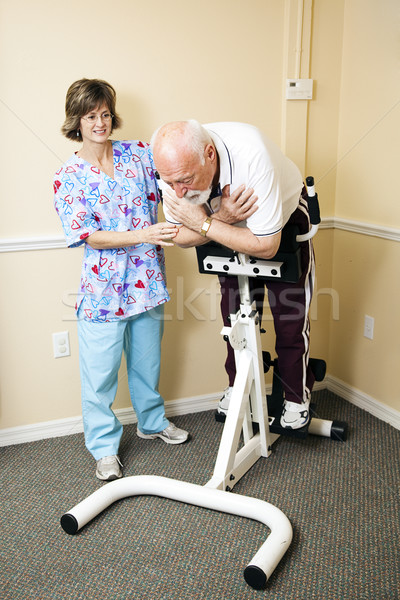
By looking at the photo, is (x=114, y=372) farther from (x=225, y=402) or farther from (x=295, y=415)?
(x=295, y=415)

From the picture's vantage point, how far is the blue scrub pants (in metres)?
2.21

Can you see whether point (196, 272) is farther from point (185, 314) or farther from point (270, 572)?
Answer: point (270, 572)

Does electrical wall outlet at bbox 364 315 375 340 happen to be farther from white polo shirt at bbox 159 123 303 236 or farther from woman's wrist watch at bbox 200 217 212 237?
woman's wrist watch at bbox 200 217 212 237

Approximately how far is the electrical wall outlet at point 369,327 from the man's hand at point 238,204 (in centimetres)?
114

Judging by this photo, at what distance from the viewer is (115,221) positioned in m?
2.12

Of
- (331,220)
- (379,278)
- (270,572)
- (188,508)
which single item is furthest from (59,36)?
(270,572)

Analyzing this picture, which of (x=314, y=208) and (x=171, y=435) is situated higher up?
(x=314, y=208)

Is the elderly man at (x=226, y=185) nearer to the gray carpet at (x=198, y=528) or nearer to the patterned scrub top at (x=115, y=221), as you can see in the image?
the patterned scrub top at (x=115, y=221)

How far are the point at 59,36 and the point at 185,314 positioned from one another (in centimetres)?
128

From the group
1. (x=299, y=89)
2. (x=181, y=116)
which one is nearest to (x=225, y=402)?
(x=181, y=116)

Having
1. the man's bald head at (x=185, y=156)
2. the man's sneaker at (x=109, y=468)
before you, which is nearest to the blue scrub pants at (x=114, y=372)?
the man's sneaker at (x=109, y=468)

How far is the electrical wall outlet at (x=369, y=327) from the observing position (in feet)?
8.67

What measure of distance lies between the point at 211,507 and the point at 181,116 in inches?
62.6

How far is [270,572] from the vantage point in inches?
63.7
